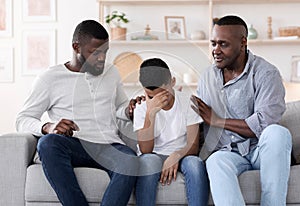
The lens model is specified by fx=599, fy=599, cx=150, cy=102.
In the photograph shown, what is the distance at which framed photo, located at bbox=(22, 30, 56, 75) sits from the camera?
5285 millimetres

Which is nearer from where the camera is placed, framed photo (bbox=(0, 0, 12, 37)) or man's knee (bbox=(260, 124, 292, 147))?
man's knee (bbox=(260, 124, 292, 147))

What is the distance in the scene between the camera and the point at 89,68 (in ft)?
9.51

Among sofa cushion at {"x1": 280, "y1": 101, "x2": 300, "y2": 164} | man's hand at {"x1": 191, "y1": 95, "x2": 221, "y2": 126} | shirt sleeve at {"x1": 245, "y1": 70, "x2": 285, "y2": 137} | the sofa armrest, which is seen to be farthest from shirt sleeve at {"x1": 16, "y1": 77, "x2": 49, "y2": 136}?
sofa cushion at {"x1": 280, "y1": 101, "x2": 300, "y2": 164}

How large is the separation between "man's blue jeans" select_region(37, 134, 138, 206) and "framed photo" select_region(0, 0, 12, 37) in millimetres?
2858

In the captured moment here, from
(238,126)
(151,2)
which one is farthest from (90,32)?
(151,2)

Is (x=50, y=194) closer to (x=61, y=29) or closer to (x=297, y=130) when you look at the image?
(x=297, y=130)

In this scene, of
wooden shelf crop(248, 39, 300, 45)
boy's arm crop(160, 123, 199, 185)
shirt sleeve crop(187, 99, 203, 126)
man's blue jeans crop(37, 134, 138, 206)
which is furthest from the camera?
→ wooden shelf crop(248, 39, 300, 45)

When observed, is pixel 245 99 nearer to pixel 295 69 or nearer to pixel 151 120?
pixel 151 120

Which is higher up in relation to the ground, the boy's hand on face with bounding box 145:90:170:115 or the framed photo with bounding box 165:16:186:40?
the framed photo with bounding box 165:16:186:40

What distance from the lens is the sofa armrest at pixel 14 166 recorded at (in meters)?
2.74

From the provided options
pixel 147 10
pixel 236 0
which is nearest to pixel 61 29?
pixel 147 10

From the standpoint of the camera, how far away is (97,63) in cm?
287

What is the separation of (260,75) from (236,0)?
96.8 inches

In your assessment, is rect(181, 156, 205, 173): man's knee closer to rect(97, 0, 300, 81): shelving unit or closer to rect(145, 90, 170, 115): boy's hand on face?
rect(145, 90, 170, 115): boy's hand on face
